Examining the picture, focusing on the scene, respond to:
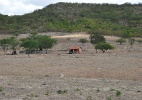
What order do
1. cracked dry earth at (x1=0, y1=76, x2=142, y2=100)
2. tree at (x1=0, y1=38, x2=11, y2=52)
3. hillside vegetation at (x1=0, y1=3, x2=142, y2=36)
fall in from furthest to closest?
hillside vegetation at (x1=0, y1=3, x2=142, y2=36), tree at (x1=0, y1=38, x2=11, y2=52), cracked dry earth at (x1=0, y1=76, x2=142, y2=100)

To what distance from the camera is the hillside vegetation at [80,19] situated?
387 feet

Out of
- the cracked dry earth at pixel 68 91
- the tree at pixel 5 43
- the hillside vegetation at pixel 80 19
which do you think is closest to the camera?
the cracked dry earth at pixel 68 91

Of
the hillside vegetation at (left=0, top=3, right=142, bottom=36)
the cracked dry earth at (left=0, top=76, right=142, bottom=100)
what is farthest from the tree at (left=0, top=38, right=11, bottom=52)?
the cracked dry earth at (left=0, top=76, right=142, bottom=100)

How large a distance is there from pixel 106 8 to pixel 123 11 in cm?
874

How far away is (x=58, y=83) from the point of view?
70.0 ft

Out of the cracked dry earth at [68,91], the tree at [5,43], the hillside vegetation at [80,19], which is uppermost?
the hillside vegetation at [80,19]

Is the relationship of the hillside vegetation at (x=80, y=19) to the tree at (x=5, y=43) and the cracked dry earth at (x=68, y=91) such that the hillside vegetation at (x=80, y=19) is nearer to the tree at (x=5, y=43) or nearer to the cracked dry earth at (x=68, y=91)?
the tree at (x=5, y=43)

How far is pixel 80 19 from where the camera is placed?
447 ft

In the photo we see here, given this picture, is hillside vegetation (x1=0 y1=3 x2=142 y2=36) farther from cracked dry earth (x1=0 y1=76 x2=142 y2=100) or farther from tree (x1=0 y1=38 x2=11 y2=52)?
cracked dry earth (x1=0 y1=76 x2=142 y2=100)

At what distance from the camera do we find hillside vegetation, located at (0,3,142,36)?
387 ft

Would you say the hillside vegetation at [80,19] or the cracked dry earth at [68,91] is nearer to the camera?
the cracked dry earth at [68,91]

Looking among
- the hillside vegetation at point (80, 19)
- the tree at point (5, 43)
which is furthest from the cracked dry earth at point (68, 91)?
the hillside vegetation at point (80, 19)

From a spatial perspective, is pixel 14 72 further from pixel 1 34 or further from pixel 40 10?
pixel 40 10

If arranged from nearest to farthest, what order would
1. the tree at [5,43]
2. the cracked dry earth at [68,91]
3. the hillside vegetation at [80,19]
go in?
the cracked dry earth at [68,91] < the tree at [5,43] < the hillside vegetation at [80,19]
